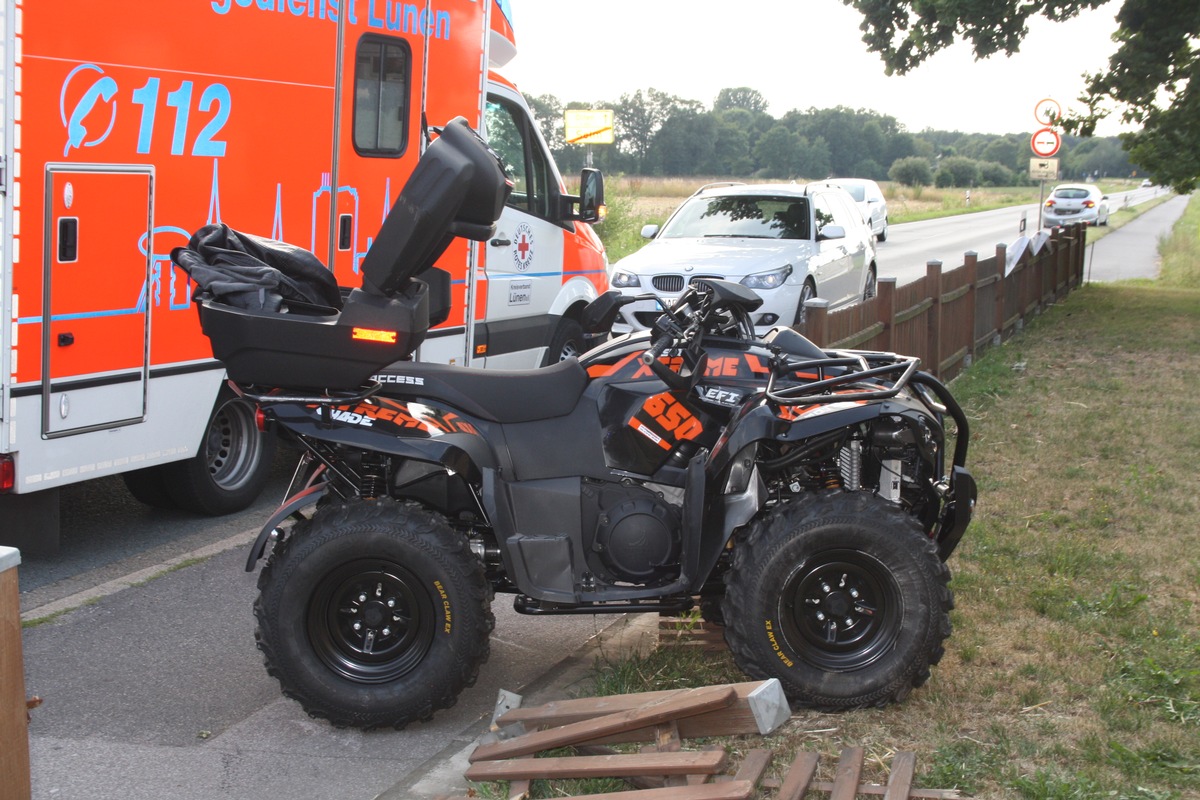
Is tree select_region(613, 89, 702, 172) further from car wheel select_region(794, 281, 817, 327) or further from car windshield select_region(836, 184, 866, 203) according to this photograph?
car wheel select_region(794, 281, 817, 327)

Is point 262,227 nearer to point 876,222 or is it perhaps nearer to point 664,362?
point 664,362

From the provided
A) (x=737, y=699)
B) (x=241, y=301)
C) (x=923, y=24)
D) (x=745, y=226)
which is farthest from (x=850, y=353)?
(x=923, y=24)

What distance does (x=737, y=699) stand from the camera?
13.7ft

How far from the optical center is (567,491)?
4.68 meters

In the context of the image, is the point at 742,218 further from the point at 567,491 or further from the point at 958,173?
the point at 958,173

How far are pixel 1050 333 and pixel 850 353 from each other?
1120cm

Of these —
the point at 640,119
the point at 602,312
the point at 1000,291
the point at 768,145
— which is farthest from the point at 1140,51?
the point at 768,145

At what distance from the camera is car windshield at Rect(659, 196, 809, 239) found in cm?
1439

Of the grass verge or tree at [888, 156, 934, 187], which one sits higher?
tree at [888, 156, 934, 187]

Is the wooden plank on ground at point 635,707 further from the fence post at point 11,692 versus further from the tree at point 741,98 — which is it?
the tree at point 741,98

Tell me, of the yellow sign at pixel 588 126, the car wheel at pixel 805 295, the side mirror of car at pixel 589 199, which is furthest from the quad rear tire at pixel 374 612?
the yellow sign at pixel 588 126

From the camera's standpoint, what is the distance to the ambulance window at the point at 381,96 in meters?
7.66

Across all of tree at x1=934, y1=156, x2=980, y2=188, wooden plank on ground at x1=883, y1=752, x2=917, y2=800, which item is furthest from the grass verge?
tree at x1=934, y1=156, x2=980, y2=188

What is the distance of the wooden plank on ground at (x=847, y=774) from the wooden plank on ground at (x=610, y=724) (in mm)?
409
